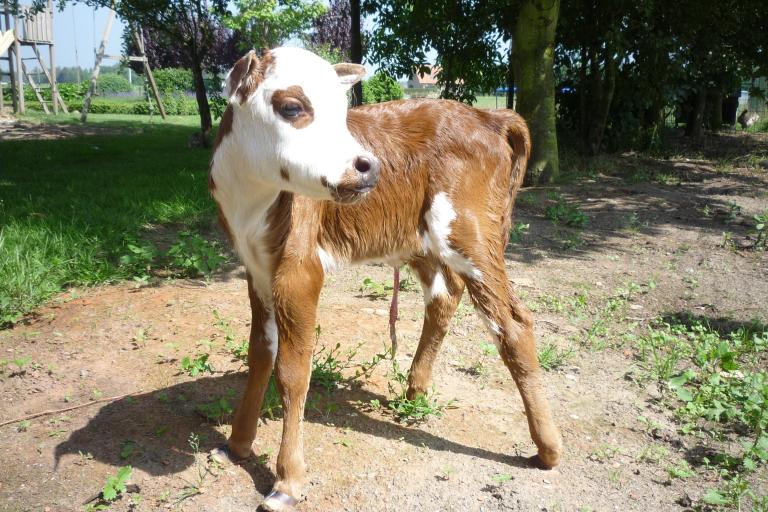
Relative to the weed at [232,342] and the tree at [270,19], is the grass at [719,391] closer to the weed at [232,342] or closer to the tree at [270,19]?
the weed at [232,342]

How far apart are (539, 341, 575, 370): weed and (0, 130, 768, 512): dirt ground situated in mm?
57

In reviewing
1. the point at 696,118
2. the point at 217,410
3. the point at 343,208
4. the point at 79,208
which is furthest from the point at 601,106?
the point at 217,410

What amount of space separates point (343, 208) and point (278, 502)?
139cm

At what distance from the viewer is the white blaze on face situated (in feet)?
8.22

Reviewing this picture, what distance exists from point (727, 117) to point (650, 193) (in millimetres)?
10744

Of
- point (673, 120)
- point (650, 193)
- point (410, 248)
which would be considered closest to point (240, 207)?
point (410, 248)

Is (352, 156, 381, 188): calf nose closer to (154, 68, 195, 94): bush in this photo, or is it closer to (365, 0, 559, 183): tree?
(365, 0, 559, 183): tree

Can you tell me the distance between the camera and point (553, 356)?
14.4ft

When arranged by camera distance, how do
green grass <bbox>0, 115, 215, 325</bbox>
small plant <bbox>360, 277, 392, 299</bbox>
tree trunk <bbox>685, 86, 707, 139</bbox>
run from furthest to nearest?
tree trunk <bbox>685, 86, 707, 139</bbox> → small plant <bbox>360, 277, 392, 299</bbox> → green grass <bbox>0, 115, 215, 325</bbox>

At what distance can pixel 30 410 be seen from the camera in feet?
12.1

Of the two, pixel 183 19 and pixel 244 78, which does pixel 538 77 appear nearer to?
pixel 183 19

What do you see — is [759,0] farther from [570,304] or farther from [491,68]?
[570,304]

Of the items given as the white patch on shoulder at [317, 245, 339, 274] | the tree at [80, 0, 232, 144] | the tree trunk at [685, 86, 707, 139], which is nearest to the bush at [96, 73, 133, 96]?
the tree at [80, 0, 232, 144]

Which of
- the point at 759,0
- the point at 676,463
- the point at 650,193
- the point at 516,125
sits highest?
the point at 759,0
